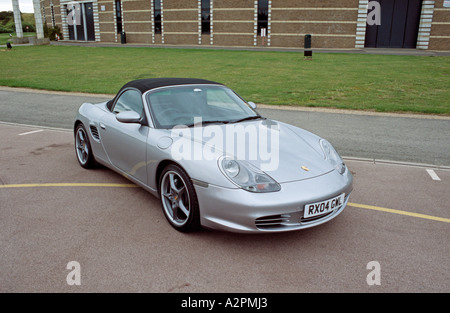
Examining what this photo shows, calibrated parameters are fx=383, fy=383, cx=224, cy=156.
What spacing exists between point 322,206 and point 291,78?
42.4 feet

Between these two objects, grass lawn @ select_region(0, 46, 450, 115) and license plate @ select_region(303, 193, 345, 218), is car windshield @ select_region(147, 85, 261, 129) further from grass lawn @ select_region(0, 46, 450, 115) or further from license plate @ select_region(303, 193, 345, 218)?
grass lawn @ select_region(0, 46, 450, 115)

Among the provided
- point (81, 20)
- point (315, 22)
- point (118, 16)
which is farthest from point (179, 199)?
point (81, 20)

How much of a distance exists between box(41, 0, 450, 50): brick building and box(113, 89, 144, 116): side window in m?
32.2

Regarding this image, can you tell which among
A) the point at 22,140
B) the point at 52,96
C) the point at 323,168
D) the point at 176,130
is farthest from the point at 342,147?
the point at 52,96

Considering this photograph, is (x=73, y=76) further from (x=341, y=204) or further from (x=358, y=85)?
(x=341, y=204)

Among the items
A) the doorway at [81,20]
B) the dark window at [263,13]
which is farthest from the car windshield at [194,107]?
the doorway at [81,20]

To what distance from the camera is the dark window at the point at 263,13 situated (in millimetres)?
36062

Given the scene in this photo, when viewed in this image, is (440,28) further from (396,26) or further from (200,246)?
(200,246)

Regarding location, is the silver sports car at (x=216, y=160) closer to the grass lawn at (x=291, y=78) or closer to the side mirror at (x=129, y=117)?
the side mirror at (x=129, y=117)

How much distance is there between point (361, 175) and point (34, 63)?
73.4 ft

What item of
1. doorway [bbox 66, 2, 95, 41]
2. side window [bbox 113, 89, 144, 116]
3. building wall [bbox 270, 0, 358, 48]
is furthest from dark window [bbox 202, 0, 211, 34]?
side window [bbox 113, 89, 144, 116]

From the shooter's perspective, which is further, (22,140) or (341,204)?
(22,140)

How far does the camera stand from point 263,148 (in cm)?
396
